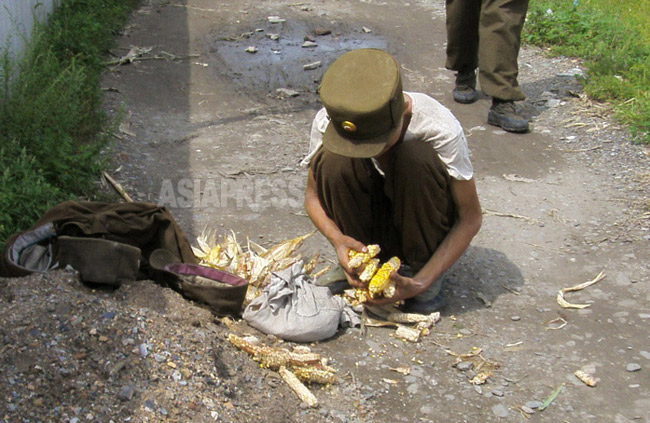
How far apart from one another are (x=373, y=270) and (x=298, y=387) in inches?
24.5

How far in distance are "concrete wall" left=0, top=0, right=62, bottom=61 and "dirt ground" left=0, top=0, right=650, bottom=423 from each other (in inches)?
27.7

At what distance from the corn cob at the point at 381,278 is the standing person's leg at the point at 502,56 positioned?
9.05 feet

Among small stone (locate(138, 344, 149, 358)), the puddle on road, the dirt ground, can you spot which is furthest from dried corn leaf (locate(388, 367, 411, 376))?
the puddle on road

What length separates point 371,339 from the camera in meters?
3.37

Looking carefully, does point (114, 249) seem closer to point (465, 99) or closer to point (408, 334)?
point (408, 334)

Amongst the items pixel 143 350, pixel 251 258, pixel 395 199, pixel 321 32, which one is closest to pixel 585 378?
pixel 395 199

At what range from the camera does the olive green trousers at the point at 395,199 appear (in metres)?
3.14

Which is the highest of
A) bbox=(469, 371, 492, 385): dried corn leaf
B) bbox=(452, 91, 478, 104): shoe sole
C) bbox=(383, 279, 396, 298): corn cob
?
bbox=(383, 279, 396, 298): corn cob

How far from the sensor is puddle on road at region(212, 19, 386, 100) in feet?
21.0

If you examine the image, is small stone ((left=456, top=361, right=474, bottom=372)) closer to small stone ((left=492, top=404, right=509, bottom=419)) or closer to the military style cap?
small stone ((left=492, top=404, right=509, bottom=419))

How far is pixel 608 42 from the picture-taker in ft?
22.5

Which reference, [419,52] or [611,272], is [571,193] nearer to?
[611,272]

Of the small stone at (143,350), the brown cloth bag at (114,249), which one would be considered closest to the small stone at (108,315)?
the small stone at (143,350)

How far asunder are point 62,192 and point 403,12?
207 inches
